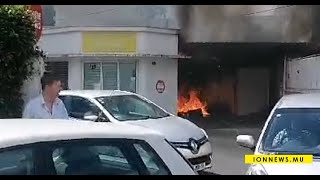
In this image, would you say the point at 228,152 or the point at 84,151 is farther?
the point at 228,152

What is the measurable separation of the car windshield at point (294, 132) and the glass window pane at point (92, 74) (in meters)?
16.1

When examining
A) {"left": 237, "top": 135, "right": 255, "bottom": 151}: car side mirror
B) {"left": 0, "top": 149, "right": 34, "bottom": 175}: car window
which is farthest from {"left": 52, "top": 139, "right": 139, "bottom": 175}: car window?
{"left": 237, "top": 135, "right": 255, "bottom": 151}: car side mirror

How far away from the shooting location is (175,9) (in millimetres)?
13414

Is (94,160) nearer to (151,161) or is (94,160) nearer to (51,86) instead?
(151,161)

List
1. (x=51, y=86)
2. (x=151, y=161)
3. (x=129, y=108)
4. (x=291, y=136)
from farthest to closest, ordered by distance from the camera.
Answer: (x=129, y=108), (x=51, y=86), (x=291, y=136), (x=151, y=161)

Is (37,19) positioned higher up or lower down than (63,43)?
higher up

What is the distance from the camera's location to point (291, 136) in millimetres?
5773

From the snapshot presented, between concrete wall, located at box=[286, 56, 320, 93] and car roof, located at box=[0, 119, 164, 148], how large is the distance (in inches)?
592

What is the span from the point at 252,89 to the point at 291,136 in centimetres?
1942

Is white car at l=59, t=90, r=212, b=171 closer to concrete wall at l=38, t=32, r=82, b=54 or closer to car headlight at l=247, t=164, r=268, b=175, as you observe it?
car headlight at l=247, t=164, r=268, b=175

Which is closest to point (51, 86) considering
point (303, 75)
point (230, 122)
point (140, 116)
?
point (140, 116)

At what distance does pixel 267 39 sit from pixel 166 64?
4590 mm

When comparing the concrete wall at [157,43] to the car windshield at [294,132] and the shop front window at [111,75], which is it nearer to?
the shop front window at [111,75]

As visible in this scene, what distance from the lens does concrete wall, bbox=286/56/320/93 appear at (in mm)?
18875
